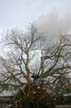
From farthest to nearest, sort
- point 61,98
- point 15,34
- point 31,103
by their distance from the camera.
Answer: point 15,34
point 61,98
point 31,103

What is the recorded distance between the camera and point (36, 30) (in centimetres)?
2475

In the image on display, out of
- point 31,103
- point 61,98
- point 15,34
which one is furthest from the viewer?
point 15,34

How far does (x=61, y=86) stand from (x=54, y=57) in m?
2.94

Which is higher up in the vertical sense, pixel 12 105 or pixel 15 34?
pixel 15 34

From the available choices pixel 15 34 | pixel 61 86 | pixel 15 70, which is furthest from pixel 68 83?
pixel 15 34

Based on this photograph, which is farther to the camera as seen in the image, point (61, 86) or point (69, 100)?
point (69, 100)

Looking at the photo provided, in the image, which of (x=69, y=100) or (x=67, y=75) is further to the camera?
(x=69, y=100)

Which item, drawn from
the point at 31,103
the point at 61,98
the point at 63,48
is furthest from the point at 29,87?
the point at 63,48

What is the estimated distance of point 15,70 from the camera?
77.9 ft

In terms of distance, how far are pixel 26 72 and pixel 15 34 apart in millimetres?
3731

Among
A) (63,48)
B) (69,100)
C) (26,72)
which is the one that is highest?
(63,48)

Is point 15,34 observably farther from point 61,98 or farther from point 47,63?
point 61,98

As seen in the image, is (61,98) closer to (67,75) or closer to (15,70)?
(67,75)

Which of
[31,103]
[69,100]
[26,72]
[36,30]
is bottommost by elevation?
[69,100]
